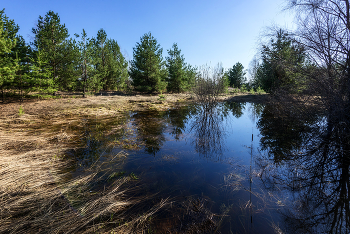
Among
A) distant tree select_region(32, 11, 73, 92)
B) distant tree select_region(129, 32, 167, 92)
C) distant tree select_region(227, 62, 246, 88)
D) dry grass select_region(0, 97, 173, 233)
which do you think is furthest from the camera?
distant tree select_region(227, 62, 246, 88)

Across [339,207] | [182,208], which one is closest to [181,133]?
[182,208]

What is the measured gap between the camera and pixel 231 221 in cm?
249

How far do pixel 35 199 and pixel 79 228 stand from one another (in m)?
1.14

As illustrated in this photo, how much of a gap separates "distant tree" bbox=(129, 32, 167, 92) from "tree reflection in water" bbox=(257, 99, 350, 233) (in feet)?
60.6

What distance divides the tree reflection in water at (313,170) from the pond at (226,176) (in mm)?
17

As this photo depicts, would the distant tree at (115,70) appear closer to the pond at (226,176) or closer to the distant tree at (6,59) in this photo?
the distant tree at (6,59)

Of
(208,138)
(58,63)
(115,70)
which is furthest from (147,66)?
(208,138)

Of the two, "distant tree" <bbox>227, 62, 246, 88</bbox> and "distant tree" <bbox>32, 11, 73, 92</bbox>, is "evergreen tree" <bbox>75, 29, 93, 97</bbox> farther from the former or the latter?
"distant tree" <bbox>227, 62, 246, 88</bbox>

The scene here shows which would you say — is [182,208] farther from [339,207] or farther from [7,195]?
[7,195]

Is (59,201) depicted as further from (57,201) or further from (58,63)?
(58,63)

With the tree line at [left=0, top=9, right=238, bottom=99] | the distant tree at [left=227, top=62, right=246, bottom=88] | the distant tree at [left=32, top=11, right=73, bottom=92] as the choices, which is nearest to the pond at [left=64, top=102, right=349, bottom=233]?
the tree line at [left=0, top=9, right=238, bottom=99]

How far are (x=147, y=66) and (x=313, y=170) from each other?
21.5 metres

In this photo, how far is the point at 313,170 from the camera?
3973 mm

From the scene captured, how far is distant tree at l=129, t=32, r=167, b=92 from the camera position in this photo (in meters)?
22.0
